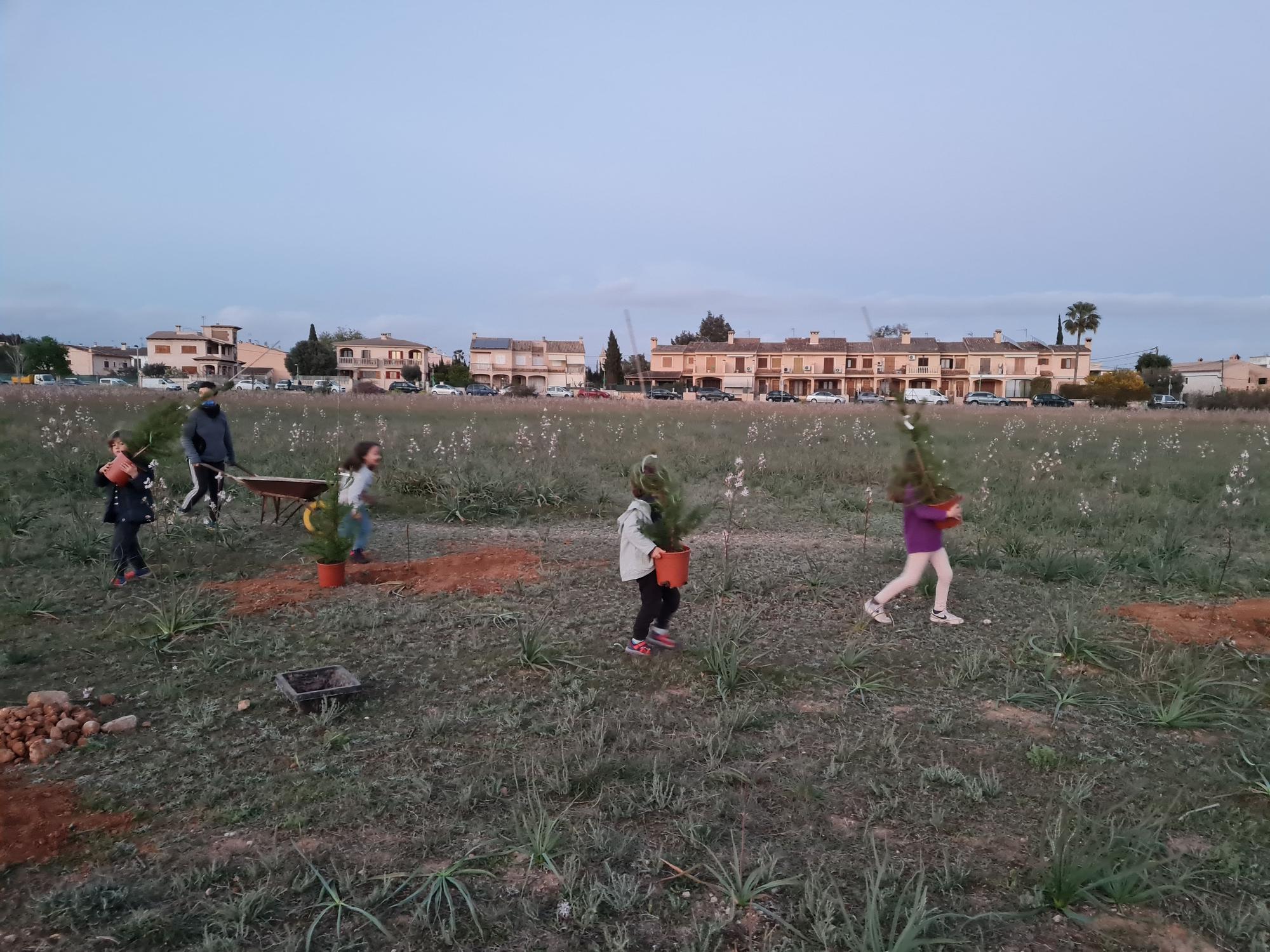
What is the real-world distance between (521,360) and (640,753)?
3214 inches

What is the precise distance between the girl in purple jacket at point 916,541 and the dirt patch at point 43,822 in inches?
184

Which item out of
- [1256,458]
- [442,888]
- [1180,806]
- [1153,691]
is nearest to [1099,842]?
[1180,806]

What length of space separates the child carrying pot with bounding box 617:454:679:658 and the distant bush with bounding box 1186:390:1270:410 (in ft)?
142

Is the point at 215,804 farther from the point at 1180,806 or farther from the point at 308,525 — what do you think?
the point at 1180,806

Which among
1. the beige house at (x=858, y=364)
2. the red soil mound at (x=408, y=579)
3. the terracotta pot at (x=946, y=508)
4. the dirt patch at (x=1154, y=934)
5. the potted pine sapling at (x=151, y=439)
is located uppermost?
the beige house at (x=858, y=364)

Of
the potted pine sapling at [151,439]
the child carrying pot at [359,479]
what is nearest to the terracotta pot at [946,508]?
the child carrying pot at [359,479]

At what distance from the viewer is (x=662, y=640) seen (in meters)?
5.29

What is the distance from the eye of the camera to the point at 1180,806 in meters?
3.45

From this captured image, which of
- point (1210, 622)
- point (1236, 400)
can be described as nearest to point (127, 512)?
point (1210, 622)

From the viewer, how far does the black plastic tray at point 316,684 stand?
414 centimetres

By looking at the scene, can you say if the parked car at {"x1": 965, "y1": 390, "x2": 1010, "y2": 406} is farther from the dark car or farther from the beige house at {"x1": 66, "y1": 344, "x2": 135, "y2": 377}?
the beige house at {"x1": 66, "y1": 344, "x2": 135, "y2": 377}

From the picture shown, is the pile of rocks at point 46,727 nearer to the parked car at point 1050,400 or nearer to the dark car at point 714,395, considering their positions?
the dark car at point 714,395

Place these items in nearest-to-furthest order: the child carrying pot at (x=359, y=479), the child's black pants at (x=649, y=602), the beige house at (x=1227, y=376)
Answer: the child's black pants at (x=649, y=602) → the child carrying pot at (x=359, y=479) → the beige house at (x=1227, y=376)

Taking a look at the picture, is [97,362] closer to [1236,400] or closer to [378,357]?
[378,357]
